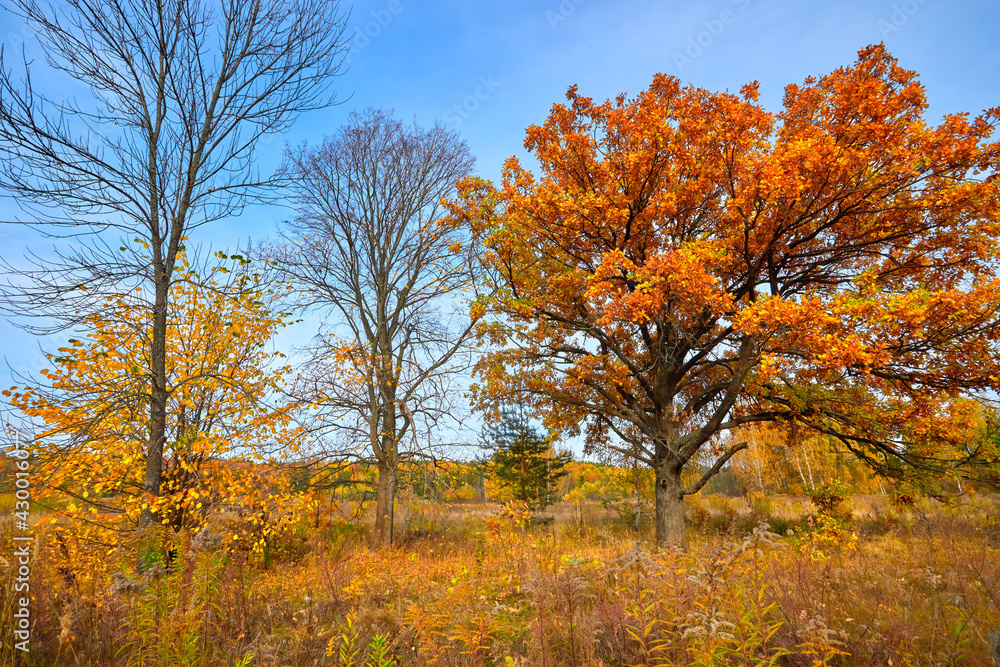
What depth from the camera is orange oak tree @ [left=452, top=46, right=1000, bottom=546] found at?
920 cm

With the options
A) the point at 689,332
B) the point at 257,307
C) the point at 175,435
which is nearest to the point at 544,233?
the point at 689,332

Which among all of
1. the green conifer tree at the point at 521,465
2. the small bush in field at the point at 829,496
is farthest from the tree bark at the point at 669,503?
the green conifer tree at the point at 521,465

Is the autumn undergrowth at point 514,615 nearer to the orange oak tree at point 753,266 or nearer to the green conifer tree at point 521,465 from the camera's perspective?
the orange oak tree at point 753,266

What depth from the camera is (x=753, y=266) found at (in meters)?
11.9

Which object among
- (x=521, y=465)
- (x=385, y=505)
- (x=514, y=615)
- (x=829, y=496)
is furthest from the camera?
(x=521, y=465)

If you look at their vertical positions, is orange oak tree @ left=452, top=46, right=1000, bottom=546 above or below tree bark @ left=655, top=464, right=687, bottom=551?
above

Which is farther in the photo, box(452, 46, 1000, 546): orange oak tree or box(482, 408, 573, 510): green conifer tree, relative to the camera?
box(482, 408, 573, 510): green conifer tree

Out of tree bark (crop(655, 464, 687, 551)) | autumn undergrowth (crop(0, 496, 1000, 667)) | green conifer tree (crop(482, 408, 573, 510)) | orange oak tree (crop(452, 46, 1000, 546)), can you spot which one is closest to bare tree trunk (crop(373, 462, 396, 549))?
orange oak tree (crop(452, 46, 1000, 546))

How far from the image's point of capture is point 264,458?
26.2 ft

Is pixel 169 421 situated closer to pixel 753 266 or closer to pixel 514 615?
pixel 514 615

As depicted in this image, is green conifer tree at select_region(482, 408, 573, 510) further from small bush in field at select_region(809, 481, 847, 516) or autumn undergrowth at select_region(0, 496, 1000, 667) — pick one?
autumn undergrowth at select_region(0, 496, 1000, 667)

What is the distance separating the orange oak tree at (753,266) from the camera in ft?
30.2

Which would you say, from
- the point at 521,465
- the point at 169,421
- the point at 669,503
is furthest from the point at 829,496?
the point at 169,421

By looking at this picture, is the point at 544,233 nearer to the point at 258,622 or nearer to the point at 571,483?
the point at 258,622
